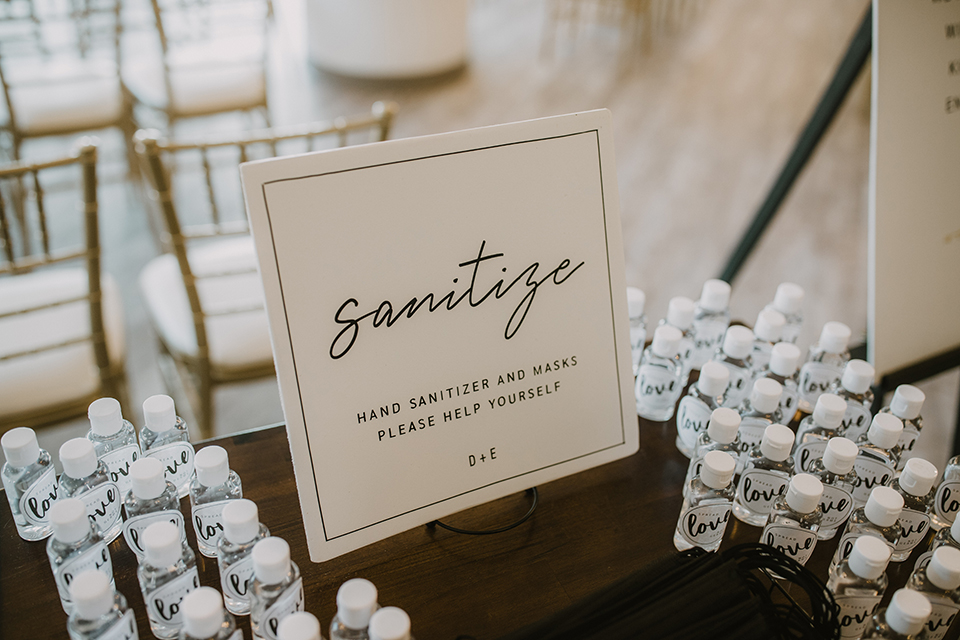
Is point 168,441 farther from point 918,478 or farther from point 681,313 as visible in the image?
point 918,478

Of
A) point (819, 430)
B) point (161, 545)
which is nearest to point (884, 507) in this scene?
point (819, 430)

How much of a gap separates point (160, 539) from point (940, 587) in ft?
2.16

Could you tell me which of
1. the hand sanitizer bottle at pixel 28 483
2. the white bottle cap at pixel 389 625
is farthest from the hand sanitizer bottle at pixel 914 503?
the hand sanitizer bottle at pixel 28 483

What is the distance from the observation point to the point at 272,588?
57 cm

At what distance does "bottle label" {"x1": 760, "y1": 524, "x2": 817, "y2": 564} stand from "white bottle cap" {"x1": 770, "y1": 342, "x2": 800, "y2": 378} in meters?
0.23

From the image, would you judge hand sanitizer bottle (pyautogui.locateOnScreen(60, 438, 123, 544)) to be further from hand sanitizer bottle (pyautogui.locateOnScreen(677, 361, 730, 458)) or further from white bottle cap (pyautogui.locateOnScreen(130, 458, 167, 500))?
hand sanitizer bottle (pyautogui.locateOnScreen(677, 361, 730, 458))

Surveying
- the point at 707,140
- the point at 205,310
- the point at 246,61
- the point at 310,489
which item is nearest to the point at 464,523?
the point at 310,489

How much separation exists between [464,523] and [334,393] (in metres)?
0.23

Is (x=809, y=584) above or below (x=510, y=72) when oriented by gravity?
below

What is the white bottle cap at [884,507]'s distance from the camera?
64cm

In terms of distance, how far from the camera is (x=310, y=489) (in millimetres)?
639

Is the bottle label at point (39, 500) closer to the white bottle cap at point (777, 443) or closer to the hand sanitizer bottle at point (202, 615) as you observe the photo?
the hand sanitizer bottle at point (202, 615)

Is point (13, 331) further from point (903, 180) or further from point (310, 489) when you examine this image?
point (903, 180)

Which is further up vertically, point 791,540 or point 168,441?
point 168,441
